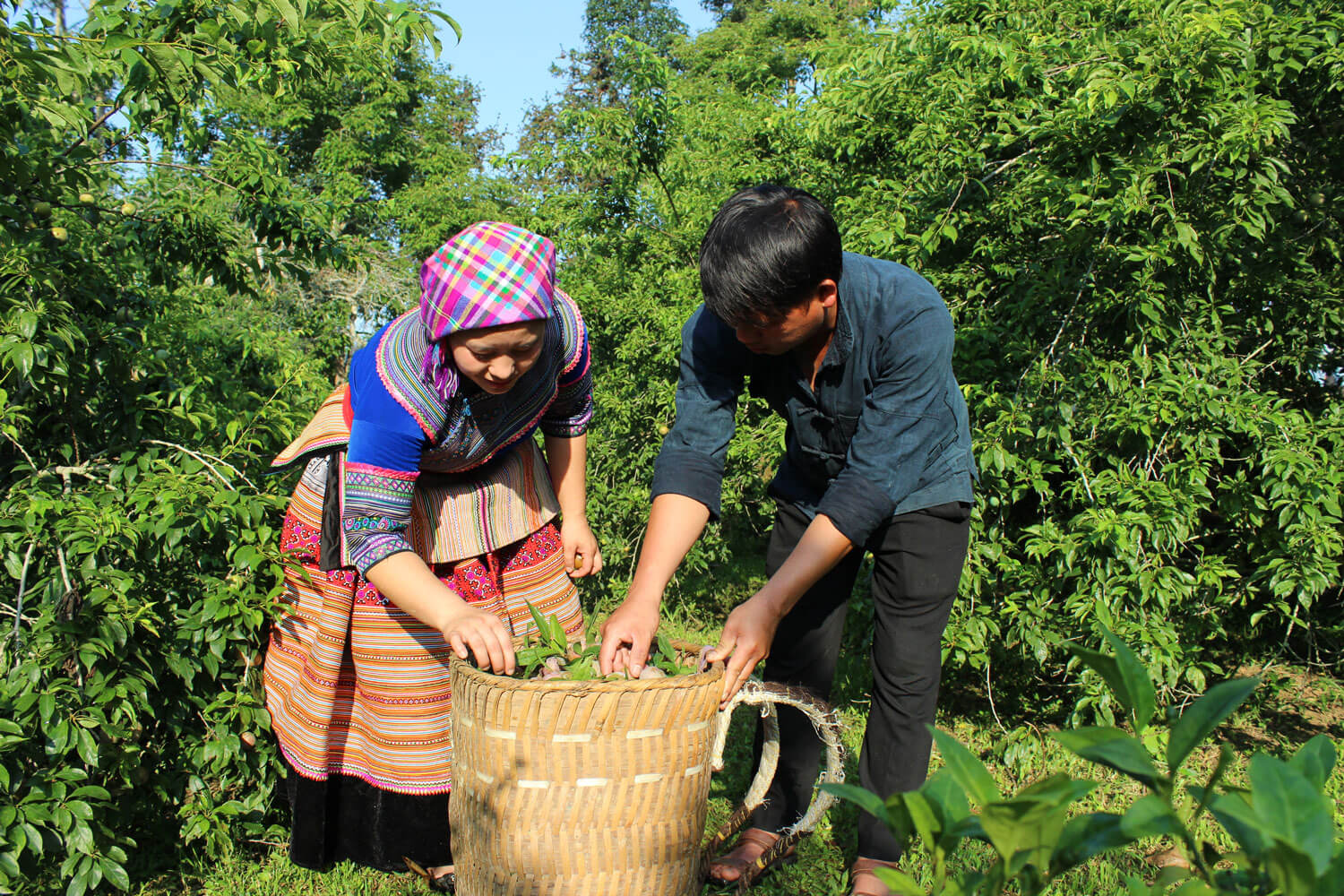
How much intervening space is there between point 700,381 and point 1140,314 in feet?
6.39

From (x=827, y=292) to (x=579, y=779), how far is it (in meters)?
1.09

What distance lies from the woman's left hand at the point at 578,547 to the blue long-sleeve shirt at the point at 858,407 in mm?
556

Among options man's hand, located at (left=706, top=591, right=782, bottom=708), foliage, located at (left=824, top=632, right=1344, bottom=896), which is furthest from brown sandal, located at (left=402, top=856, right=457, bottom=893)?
foliage, located at (left=824, top=632, right=1344, bottom=896)

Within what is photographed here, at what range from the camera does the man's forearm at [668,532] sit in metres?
2.04

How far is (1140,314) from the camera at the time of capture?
3.34 metres

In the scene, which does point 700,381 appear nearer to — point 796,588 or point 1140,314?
point 796,588

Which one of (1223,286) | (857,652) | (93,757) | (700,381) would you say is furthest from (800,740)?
(1223,286)

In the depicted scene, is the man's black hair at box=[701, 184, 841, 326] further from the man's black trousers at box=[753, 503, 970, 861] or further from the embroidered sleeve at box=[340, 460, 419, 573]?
the embroidered sleeve at box=[340, 460, 419, 573]

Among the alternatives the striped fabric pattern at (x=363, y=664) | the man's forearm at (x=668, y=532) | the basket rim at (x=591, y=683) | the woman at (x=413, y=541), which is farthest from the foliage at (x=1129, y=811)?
the striped fabric pattern at (x=363, y=664)

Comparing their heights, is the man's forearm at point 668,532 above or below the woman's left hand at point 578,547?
above

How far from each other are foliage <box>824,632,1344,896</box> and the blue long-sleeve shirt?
132 centimetres

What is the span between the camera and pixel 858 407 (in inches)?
87.3

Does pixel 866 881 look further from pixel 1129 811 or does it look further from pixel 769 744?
pixel 1129 811

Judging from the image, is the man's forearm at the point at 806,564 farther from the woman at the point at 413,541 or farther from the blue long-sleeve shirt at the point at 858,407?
the woman at the point at 413,541
